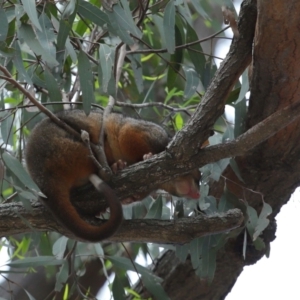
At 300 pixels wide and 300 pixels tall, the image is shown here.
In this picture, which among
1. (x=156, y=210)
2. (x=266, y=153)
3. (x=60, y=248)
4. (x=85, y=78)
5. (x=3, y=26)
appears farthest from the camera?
(x=60, y=248)

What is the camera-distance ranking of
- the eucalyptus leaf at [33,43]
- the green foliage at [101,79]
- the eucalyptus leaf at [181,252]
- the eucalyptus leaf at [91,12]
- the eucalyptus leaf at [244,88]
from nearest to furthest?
the eucalyptus leaf at [33,43] → the green foliage at [101,79] → the eucalyptus leaf at [91,12] → the eucalyptus leaf at [244,88] → the eucalyptus leaf at [181,252]

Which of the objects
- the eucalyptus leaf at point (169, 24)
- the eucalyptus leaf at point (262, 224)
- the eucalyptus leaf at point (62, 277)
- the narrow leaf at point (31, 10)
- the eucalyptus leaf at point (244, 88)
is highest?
the eucalyptus leaf at point (169, 24)

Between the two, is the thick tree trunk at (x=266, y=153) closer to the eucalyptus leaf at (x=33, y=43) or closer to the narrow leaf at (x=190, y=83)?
the narrow leaf at (x=190, y=83)

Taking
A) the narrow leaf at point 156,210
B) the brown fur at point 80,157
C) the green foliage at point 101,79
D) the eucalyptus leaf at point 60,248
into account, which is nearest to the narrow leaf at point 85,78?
the green foliage at point 101,79

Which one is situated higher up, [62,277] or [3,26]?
[3,26]

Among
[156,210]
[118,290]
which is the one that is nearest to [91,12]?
[156,210]

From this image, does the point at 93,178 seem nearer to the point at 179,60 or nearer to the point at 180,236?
the point at 180,236

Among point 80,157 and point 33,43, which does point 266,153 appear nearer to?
point 80,157

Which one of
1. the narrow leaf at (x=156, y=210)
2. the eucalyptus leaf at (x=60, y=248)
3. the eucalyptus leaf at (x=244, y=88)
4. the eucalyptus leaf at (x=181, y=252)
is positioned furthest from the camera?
the eucalyptus leaf at (x=60, y=248)

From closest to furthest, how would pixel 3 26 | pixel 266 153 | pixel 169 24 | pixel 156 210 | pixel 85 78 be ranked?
pixel 3 26 < pixel 85 78 < pixel 169 24 < pixel 266 153 < pixel 156 210

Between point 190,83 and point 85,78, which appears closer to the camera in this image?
point 85,78

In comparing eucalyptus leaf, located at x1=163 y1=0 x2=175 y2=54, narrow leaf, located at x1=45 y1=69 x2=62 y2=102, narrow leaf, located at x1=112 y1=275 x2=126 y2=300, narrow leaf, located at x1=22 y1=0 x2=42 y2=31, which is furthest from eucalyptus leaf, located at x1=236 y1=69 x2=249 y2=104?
narrow leaf, located at x1=112 y1=275 x2=126 y2=300

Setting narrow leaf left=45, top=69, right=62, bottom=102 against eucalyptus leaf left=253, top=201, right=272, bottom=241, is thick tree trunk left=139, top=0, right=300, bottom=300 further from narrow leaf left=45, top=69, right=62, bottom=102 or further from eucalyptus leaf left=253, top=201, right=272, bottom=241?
narrow leaf left=45, top=69, right=62, bottom=102

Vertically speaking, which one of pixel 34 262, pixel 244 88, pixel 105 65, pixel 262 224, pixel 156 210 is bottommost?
pixel 262 224
